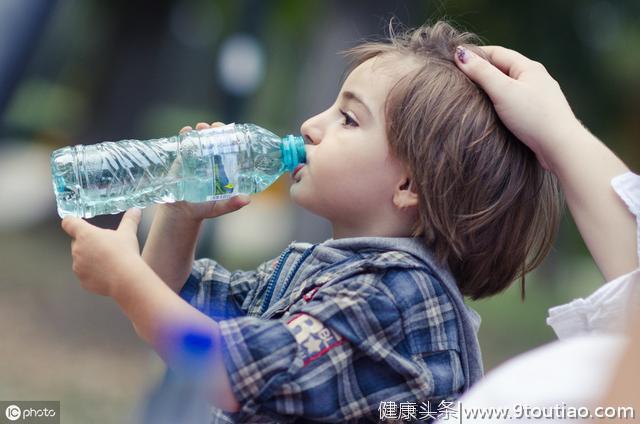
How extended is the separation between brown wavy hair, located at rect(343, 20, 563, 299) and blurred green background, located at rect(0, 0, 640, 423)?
7.03 feet

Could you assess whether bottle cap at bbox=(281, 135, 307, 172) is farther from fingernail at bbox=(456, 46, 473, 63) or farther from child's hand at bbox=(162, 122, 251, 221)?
fingernail at bbox=(456, 46, 473, 63)

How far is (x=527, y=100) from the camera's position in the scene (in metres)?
1.96

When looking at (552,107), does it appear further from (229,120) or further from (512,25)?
(512,25)

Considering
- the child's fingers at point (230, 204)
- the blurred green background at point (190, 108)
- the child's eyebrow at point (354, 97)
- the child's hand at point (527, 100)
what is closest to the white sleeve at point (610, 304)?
the child's hand at point (527, 100)

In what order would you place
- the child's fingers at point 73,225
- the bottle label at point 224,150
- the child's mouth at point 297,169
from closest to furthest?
the child's fingers at point 73,225 < the child's mouth at point 297,169 < the bottle label at point 224,150

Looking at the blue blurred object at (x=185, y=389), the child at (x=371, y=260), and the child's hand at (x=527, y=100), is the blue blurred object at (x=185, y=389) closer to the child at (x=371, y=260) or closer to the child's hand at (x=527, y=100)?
the child at (x=371, y=260)

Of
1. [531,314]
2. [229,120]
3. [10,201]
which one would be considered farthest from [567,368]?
[10,201]

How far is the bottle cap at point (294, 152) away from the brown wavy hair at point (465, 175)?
8.6 inches

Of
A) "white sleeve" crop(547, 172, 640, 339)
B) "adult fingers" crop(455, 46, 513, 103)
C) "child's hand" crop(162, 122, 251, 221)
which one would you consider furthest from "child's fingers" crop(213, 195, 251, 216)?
"white sleeve" crop(547, 172, 640, 339)

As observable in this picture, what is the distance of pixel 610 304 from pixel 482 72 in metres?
0.64

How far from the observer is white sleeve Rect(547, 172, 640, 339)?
171 cm

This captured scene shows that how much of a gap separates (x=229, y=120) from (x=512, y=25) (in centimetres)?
486

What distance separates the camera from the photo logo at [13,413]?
2.59 metres

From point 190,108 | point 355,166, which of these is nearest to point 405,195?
point 355,166
